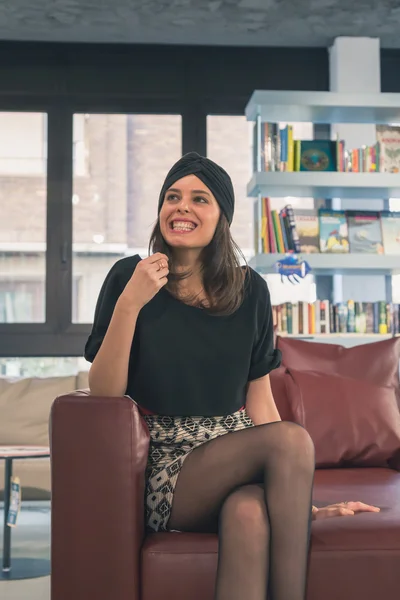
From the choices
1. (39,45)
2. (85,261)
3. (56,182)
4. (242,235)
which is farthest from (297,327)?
(39,45)

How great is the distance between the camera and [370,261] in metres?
4.62

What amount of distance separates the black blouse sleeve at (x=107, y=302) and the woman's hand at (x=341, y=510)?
633mm

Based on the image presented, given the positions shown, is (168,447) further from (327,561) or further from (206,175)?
(206,175)

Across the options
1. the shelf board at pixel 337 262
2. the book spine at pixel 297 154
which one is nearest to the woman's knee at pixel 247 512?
the shelf board at pixel 337 262

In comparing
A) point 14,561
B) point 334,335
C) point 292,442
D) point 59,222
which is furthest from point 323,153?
point 292,442

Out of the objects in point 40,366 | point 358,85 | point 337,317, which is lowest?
point 40,366

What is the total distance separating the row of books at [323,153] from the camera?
15.1ft

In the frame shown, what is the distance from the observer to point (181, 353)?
188 centimetres

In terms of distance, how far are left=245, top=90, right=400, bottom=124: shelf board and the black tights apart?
3.31 metres

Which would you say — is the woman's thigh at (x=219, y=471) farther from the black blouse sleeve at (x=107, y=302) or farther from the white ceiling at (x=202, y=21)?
the white ceiling at (x=202, y=21)

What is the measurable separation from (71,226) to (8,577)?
2.78 meters

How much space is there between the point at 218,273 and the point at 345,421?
0.75 m

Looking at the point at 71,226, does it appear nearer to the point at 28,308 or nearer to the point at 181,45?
the point at 28,308

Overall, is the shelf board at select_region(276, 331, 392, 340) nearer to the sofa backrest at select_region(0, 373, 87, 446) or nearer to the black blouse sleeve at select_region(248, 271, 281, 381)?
the sofa backrest at select_region(0, 373, 87, 446)
